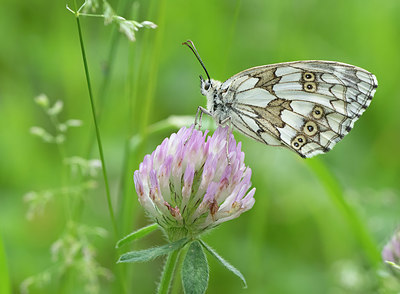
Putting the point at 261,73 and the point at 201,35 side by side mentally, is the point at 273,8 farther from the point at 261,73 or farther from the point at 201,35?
the point at 261,73

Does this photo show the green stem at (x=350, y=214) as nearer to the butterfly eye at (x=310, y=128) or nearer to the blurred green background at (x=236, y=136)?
the blurred green background at (x=236, y=136)

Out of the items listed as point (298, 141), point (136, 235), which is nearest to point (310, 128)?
point (298, 141)

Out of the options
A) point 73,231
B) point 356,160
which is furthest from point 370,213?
point 73,231

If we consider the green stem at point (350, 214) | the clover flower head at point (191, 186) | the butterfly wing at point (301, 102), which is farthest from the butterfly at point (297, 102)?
the clover flower head at point (191, 186)

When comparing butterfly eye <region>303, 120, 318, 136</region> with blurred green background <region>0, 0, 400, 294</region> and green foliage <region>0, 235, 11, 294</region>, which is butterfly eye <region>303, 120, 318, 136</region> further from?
green foliage <region>0, 235, 11, 294</region>

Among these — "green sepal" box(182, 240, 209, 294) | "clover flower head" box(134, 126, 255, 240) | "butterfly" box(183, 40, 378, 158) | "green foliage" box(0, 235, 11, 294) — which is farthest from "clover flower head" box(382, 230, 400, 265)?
"green foliage" box(0, 235, 11, 294)

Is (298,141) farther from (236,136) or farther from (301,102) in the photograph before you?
(236,136)
